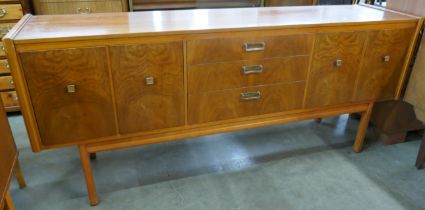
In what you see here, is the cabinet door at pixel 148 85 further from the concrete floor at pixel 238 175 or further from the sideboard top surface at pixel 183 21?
the concrete floor at pixel 238 175

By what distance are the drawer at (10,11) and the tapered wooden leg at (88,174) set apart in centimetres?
128

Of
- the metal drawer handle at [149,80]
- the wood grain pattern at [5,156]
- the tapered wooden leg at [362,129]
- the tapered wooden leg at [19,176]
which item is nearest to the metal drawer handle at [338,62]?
the tapered wooden leg at [362,129]

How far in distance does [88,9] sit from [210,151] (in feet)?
A: 4.57

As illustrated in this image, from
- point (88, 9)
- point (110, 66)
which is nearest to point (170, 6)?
point (88, 9)

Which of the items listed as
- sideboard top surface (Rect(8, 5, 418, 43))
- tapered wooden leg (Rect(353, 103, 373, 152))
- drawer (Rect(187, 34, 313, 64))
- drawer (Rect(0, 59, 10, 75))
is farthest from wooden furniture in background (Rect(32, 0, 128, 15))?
tapered wooden leg (Rect(353, 103, 373, 152))

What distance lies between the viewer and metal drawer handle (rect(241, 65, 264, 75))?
160 cm

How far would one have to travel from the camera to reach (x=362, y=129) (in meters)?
2.08

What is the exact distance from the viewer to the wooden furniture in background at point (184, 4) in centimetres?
273

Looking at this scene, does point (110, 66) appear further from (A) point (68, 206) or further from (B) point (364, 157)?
(B) point (364, 157)

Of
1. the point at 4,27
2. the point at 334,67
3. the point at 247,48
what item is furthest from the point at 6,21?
the point at 334,67

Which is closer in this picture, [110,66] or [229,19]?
[110,66]

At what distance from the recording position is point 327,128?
7.93ft

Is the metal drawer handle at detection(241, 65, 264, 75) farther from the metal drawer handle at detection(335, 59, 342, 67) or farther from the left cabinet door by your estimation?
the left cabinet door

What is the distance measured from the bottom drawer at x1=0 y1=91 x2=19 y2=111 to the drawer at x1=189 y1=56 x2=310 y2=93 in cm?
158
